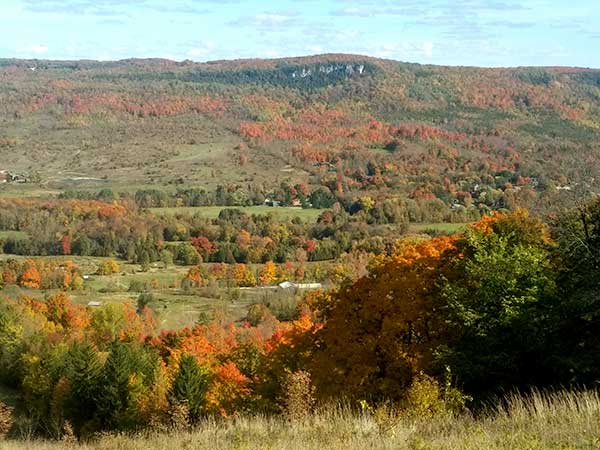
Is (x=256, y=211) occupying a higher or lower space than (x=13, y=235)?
higher

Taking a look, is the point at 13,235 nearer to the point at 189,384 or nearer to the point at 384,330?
the point at 189,384

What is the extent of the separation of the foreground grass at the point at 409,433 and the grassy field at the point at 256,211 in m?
117

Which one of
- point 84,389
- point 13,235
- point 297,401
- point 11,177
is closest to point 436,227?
point 13,235

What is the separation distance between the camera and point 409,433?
955 cm

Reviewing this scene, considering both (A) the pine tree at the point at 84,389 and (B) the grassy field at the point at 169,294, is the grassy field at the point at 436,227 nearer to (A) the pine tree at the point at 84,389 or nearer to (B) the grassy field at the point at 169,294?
(B) the grassy field at the point at 169,294

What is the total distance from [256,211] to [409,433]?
12480cm

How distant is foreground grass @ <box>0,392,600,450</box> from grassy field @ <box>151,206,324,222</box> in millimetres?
117439

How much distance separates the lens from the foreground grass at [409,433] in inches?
338

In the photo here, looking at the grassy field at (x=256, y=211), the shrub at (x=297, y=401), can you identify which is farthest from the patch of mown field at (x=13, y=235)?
the shrub at (x=297, y=401)

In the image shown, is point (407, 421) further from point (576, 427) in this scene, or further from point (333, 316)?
point (333, 316)

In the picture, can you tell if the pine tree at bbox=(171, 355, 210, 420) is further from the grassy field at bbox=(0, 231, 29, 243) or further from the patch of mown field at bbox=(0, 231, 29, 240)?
the grassy field at bbox=(0, 231, 29, 243)

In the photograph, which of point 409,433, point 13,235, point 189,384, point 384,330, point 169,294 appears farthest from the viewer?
point 13,235

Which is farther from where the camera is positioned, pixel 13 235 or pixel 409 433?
pixel 13 235

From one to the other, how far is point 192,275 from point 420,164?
9128cm
